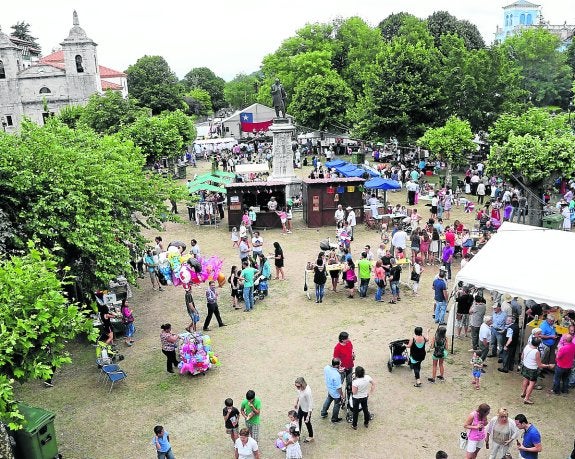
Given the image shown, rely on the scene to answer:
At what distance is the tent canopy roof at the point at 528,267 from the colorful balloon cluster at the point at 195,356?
5464 millimetres

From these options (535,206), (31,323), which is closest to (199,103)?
(535,206)

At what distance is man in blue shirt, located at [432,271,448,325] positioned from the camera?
12.2m

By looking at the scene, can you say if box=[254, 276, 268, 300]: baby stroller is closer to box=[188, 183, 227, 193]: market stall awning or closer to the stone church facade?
box=[188, 183, 227, 193]: market stall awning

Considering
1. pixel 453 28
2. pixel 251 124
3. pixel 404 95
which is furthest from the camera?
pixel 251 124

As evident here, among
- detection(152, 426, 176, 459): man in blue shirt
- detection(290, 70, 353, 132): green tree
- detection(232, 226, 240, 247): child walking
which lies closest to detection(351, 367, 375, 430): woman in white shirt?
detection(152, 426, 176, 459): man in blue shirt

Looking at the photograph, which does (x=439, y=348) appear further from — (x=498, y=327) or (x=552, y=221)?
(x=552, y=221)

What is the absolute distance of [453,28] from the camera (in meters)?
51.4

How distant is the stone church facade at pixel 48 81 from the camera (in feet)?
174

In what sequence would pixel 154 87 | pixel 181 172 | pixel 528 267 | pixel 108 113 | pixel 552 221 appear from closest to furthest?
pixel 528 267 < pixel 552 221 < pixel 108 113 < pixel 181 172 < pixel 154 87

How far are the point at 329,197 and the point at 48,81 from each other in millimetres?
44258

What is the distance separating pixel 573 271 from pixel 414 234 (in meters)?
6.42

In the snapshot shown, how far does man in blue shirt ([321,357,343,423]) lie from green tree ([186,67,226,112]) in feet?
334

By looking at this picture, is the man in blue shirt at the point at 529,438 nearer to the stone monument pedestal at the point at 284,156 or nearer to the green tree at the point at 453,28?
the stone monument pedestal at the point at 284,156

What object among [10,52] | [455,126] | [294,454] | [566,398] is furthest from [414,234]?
[10,52]
